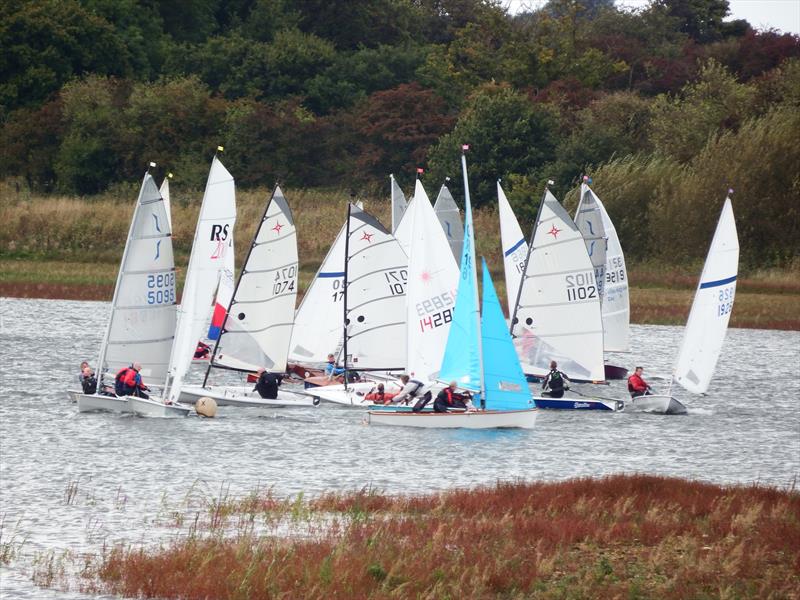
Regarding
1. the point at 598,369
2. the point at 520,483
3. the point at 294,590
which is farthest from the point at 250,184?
the point at 294,590

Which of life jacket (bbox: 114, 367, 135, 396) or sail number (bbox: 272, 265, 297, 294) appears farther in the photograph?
sail number (bbox: 272, 265, 297, 294)

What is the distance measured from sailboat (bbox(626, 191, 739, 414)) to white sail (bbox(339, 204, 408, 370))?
25.9ft

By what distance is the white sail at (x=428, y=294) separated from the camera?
127ft

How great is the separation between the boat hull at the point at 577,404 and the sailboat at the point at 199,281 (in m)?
10.2

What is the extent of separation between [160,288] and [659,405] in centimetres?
1459

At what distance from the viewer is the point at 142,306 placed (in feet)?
125

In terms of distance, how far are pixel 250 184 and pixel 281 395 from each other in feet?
178

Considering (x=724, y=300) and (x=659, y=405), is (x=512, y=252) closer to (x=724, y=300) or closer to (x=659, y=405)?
(x=659, y=405)

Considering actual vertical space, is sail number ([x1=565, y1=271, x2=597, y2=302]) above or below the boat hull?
above

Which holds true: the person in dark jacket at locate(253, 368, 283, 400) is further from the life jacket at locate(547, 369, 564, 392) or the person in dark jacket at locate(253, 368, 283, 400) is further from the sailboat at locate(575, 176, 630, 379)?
the sailboat at locate(575, 176, 630, 379)

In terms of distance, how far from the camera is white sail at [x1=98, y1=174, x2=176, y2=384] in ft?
123

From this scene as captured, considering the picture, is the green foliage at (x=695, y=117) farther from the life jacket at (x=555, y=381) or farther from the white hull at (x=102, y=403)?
the white hull at (x=102, y=403)

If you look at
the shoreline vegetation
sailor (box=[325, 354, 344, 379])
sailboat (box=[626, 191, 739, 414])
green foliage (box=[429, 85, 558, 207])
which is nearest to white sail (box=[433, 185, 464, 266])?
sailor (box=[325, 354, 344, 379])

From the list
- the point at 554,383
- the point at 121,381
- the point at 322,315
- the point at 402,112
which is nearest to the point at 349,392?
the point at 322,315
